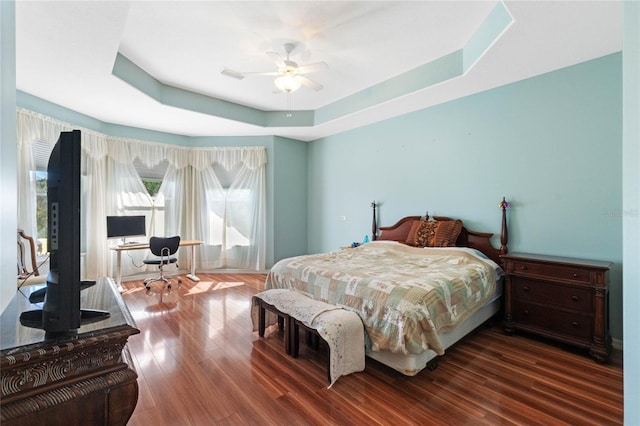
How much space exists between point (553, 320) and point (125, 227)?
564cm

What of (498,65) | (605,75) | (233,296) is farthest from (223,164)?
(605,75)

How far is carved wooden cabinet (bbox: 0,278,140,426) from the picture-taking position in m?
0.68

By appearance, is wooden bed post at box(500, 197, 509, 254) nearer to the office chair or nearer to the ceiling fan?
the ceiling fan

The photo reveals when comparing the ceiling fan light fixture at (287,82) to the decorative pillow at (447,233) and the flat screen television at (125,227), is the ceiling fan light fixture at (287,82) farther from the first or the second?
the flat screen television at (125,227)

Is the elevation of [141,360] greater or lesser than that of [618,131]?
lesser

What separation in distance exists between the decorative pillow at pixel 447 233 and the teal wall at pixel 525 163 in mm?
184

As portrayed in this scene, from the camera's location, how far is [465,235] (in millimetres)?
3547

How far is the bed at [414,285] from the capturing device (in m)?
2.03

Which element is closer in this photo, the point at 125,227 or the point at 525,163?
the point at 525,163

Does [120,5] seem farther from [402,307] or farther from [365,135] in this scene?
[365,135]

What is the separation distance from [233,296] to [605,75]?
4849mm

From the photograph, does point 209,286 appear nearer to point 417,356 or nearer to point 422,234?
point 422,234

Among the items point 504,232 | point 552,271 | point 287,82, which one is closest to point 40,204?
point 287,82

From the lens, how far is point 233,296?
412cm
